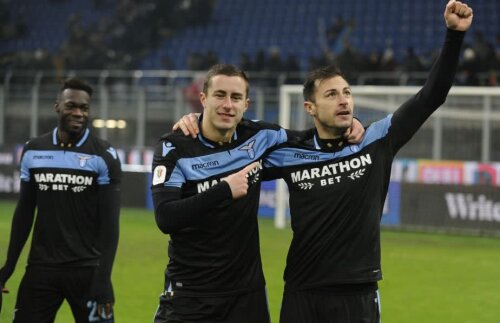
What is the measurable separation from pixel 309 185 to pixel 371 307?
0.67m

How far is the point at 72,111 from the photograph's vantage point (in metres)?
5.68

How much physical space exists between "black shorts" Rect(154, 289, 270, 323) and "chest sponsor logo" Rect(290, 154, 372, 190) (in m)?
0.61

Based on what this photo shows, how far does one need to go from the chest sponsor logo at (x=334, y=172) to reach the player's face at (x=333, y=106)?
168mm

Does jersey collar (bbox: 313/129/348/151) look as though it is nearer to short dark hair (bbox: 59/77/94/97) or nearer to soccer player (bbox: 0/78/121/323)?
soccer player (bbox: 0/78/121/323)

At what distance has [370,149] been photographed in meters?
4.54

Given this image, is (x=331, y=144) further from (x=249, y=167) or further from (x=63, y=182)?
(x=63, y=182)

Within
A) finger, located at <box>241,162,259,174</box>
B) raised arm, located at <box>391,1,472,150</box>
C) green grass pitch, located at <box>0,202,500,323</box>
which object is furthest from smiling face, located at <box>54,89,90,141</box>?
green grass pitch, located at <box>0,202,500,323</box>

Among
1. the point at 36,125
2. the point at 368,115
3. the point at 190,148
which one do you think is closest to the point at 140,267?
the point at 368,115

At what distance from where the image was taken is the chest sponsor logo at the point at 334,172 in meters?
4.46

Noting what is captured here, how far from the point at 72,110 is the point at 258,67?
53.4ft

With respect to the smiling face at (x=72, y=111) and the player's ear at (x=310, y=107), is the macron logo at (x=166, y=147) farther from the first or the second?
the smiling face at (x=72, y=111)

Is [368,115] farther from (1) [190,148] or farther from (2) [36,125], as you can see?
(1) [190,148]

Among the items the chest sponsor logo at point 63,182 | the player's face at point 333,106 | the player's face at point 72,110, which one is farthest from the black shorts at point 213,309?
the player's face at point 72,110

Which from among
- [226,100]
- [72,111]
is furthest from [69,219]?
[226,100]
